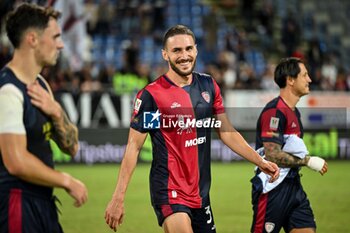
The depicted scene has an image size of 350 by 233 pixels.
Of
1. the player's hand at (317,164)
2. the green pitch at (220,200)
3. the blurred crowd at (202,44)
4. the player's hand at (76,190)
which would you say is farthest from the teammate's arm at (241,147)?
the blurred crowd at (202,44)

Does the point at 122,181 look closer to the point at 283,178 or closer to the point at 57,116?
the point at 57,116

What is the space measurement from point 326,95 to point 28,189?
677 inches

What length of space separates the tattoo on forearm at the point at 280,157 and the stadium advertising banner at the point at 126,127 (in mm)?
11928

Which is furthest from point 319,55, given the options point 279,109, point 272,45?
point 279,109

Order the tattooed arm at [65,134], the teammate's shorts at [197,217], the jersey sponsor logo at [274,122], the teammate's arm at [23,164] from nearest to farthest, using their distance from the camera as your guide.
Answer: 1. the teammate's arm at [23,164]
2. the tattooed arm at [65,134]
3. the teammate's shorts at [197,217]
4. the jersey sponsor logo at [274,122]

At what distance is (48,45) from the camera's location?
16.0 feet

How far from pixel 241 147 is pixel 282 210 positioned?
3.08ft

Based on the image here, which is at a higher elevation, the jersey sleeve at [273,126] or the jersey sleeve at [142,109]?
the jersey sleeve at [142,109]

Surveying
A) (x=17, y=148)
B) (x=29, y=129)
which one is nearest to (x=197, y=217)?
(x=29, y=129)

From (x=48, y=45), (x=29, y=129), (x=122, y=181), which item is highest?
(x=48, y=45)

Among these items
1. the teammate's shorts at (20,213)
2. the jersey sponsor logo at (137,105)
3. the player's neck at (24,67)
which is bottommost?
the teammate's shorts at (20,213)

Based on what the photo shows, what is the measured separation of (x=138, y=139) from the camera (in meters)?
6.62

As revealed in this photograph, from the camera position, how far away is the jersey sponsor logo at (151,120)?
6.60 metres

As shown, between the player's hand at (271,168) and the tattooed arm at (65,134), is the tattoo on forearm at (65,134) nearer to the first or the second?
the tattooed arm at (65,134)
